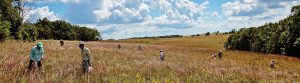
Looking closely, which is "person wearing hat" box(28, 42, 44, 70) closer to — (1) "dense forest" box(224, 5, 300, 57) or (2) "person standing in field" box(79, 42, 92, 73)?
(2) "person standing in field" box(79, 42, 92, 73)

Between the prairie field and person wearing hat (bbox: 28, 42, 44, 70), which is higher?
person wearing hat (bbox: 28, 42, 44, 70)

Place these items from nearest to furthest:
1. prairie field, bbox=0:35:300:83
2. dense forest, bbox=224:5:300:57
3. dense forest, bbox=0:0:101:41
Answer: prairie field, bbox=0:35:300:83 → dense forest, bbox=0:0:101:41 → dense forest, bbox=224:5:300:57

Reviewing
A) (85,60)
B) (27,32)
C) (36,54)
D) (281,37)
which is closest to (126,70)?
(85,60)

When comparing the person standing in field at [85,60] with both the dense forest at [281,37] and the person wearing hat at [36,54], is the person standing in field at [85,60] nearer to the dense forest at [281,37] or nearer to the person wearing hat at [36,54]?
the person wearing hat at [36,54]

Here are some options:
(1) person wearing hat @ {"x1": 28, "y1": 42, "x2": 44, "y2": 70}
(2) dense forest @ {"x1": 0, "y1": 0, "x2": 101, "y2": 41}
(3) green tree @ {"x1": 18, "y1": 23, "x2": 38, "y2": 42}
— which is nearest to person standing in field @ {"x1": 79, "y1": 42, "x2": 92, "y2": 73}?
(1) person wearing hat @ {"x1": 28, "y1": 42, "x2": 44, "y2": 70}

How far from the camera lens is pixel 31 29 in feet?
238

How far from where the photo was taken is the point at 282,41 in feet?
225

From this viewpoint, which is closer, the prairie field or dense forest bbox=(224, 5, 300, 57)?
the prairie field

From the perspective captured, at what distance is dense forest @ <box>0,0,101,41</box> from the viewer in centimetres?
5384

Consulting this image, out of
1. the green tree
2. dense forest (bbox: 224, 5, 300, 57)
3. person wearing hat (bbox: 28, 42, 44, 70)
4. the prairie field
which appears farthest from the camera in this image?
dense forest (bbox: 224, 5, 300, 57)

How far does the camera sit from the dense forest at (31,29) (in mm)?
53844

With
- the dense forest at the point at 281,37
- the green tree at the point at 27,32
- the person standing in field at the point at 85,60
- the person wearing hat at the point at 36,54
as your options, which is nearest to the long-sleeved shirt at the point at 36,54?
the person wearing hat at the point at 36,54

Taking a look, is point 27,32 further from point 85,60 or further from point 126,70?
point 85,60

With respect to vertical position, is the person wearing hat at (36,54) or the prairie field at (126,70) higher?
the person wearing hat at (36,54)
